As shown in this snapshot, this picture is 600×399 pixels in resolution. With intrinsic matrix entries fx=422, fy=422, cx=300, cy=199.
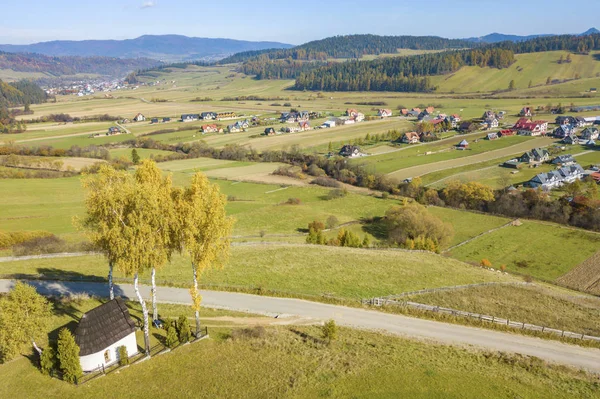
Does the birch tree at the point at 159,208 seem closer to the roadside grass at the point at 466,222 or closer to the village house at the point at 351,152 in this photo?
the roadside grass at the point at 466,222

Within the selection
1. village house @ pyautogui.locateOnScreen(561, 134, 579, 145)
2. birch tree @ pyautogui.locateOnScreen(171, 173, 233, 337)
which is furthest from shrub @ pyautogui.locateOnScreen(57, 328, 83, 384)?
village house @ pyautogui.locateOnScreen(561, 134, 579, 145)

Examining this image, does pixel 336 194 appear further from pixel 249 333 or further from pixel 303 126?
pixel 303 126

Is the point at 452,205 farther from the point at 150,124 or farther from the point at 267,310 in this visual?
the point at 150,124

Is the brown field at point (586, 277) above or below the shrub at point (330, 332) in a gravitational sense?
below

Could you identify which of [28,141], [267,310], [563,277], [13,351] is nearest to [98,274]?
[13,351]

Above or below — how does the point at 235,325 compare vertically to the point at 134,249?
below

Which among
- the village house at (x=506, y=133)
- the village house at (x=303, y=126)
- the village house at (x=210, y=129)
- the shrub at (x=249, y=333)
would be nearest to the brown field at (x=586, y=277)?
the shrub at (x=249, y=333)

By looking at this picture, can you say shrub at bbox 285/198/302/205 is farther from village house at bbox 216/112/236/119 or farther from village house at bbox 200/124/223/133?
village house at bbox 216/112/236/119
